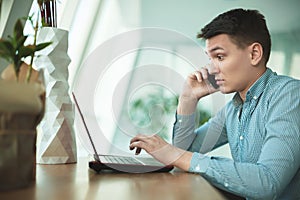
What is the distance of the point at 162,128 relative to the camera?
40.2 inches

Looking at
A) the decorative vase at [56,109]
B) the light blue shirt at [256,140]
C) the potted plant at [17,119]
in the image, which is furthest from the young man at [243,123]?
the potted plant at [17,119]

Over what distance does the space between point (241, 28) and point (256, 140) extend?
1.33 feet

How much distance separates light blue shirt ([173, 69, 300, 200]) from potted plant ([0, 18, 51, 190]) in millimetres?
543

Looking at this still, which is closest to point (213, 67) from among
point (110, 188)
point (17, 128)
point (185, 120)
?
point (185, 120)

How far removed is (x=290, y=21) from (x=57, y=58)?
2.56 metres

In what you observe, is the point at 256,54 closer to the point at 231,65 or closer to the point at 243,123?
the point at 231,65

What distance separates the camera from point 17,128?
0.52 meters

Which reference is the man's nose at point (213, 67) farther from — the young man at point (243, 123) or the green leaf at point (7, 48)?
the green leaf at point (7, 48)

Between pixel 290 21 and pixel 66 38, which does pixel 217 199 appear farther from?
pixel 290 21

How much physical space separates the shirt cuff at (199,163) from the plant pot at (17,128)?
0.54 m

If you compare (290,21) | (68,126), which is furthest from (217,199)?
(290,21)

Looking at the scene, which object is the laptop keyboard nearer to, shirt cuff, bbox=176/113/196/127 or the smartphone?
shirt cuff, bbox=176/113/196/127

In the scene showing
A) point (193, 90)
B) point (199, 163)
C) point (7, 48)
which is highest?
point (7, 48)

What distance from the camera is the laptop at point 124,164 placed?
3.06 feet
